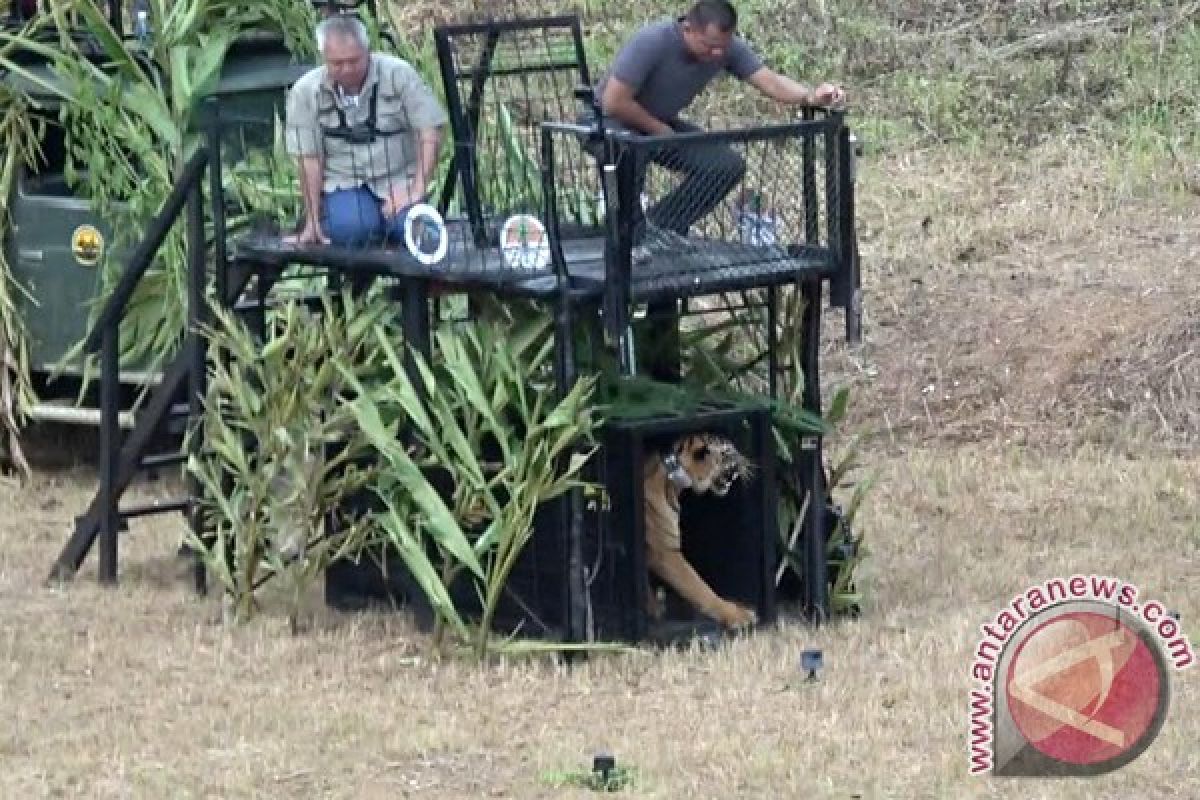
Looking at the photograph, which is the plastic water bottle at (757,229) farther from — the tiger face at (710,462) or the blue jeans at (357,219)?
the blue jeans at (357,219)

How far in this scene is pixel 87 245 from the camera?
11922 mm

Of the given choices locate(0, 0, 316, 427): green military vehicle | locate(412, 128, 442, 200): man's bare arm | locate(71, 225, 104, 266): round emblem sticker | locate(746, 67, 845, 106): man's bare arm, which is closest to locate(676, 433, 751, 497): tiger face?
locate(746, 67, 845, 106): man's bare arm

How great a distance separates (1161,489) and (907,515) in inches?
41.3

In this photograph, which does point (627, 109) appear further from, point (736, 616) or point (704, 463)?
point (736, 616)

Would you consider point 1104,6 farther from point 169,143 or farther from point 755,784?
point 755,784

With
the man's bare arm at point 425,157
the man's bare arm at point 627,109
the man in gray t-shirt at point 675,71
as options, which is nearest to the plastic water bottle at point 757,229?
the man in gray t-shirt at point 675,71

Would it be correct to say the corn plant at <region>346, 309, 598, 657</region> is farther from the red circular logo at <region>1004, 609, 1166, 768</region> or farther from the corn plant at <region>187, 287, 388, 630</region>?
the red circular logo at <region>1004, 609, 1166, 768</region>

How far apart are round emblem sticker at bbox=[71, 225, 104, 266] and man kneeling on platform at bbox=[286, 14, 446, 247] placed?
97.8 inches

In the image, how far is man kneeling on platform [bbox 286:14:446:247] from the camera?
31.2 ft

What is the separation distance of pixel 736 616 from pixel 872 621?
0.52 metres

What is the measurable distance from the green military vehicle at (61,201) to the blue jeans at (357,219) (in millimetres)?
2151

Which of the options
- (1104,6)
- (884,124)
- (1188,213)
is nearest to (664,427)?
(1188,213)

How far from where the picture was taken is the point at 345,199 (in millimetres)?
9531

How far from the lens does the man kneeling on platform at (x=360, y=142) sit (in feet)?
31.2
